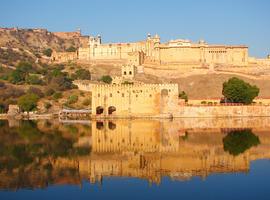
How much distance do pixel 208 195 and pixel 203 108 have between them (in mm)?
33789

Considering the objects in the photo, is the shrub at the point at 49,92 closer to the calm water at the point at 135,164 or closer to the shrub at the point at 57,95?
the shrub at the point at 57,95

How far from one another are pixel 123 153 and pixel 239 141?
8.14 m

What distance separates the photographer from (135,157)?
25266 millimetres

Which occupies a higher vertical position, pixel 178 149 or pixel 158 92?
pixel 158 92

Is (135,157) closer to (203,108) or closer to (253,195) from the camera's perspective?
(253,195)

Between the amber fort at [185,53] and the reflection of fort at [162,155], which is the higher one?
the amber fort at [185,53]

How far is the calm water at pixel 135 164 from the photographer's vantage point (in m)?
18.1

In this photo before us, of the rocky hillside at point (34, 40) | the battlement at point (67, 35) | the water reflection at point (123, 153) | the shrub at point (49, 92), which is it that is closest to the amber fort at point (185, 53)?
the shrub at point (49, 92)

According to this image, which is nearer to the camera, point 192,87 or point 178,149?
point 178,149

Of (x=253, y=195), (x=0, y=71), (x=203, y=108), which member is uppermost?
(x=0, y=71)

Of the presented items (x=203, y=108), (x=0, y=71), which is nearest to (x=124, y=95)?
(x=203, y=108)

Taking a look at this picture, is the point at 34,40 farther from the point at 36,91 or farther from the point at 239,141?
the point at 239,141

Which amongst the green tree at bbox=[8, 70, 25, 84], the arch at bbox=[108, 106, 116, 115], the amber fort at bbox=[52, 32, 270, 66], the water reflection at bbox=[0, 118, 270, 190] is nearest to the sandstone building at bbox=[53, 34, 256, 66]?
the amber fort at bbox=[52, 32, 270, 66]

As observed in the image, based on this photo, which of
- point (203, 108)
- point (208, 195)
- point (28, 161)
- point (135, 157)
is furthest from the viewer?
point (203, 108)
